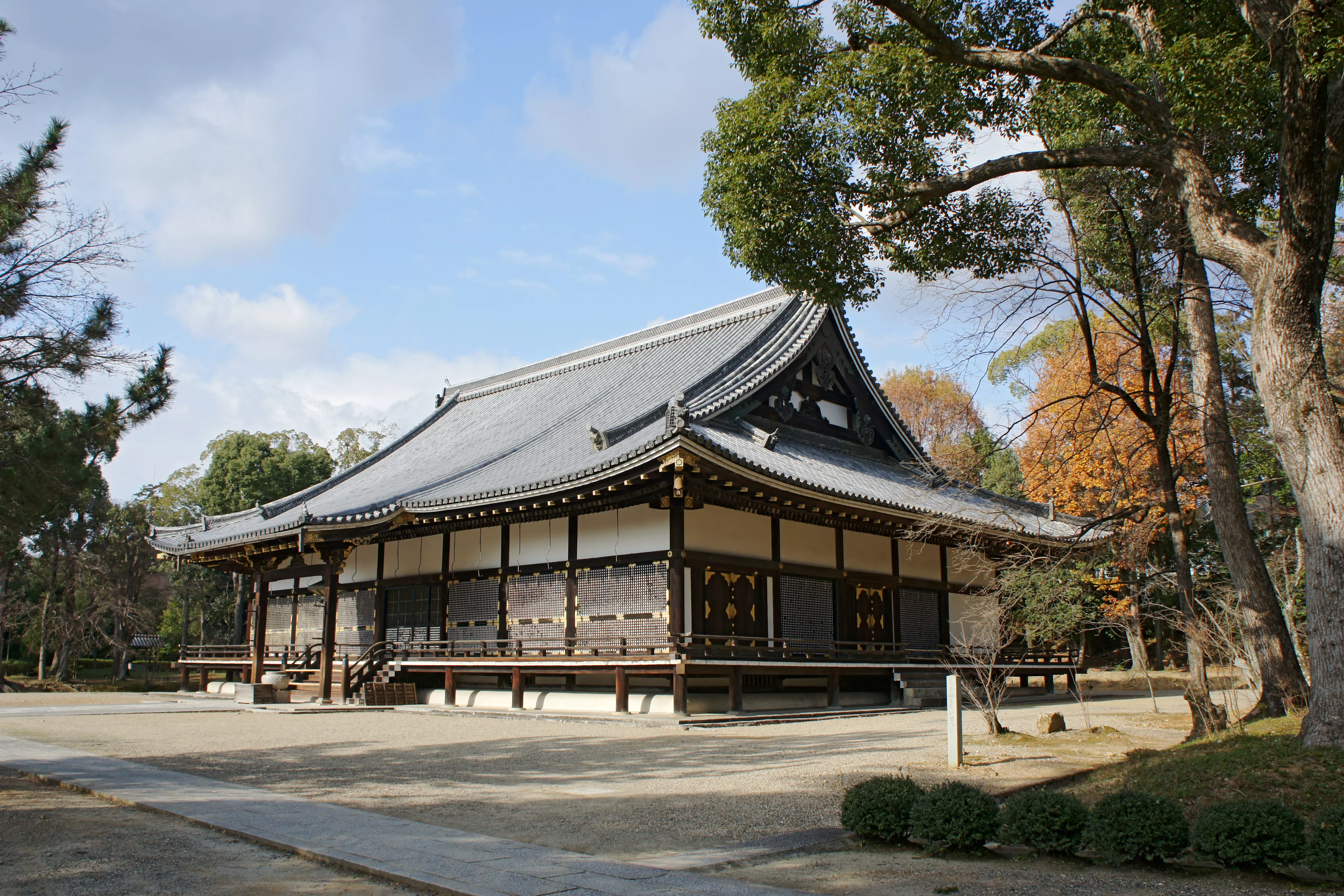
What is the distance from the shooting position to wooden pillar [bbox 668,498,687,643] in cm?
1597

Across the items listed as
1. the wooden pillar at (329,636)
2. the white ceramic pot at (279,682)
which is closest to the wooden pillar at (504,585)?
the wooden pillar at (329,636)

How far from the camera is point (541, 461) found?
19891mm

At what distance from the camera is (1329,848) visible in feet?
17.3

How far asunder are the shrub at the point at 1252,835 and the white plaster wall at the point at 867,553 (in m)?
14.5

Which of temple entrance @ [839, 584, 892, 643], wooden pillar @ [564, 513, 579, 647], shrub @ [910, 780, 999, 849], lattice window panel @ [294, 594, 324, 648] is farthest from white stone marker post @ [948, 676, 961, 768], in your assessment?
lattice window panel @ [294, 594, 324, 648]

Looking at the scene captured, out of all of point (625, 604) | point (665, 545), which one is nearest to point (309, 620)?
point (625, 604)

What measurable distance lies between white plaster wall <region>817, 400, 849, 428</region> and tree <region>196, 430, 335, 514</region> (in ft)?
90.4

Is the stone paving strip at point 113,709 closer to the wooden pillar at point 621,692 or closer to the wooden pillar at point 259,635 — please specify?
the wooden pillar at point 259,635

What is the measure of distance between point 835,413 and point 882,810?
1716cm

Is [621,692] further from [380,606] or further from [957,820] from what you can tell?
[957,820]

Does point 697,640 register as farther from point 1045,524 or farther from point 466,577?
point 1045,524

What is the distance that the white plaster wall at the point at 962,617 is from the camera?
22.4 metres

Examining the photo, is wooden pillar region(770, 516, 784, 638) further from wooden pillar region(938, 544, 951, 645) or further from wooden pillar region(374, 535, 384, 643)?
wooden pillar region(374, 535, 384, 643)

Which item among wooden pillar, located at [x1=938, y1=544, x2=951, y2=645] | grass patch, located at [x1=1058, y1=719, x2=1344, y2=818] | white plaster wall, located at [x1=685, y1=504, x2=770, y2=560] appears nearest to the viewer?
grass patch, located at [x1=1058, y1=719, x2=1344, y2=818]
